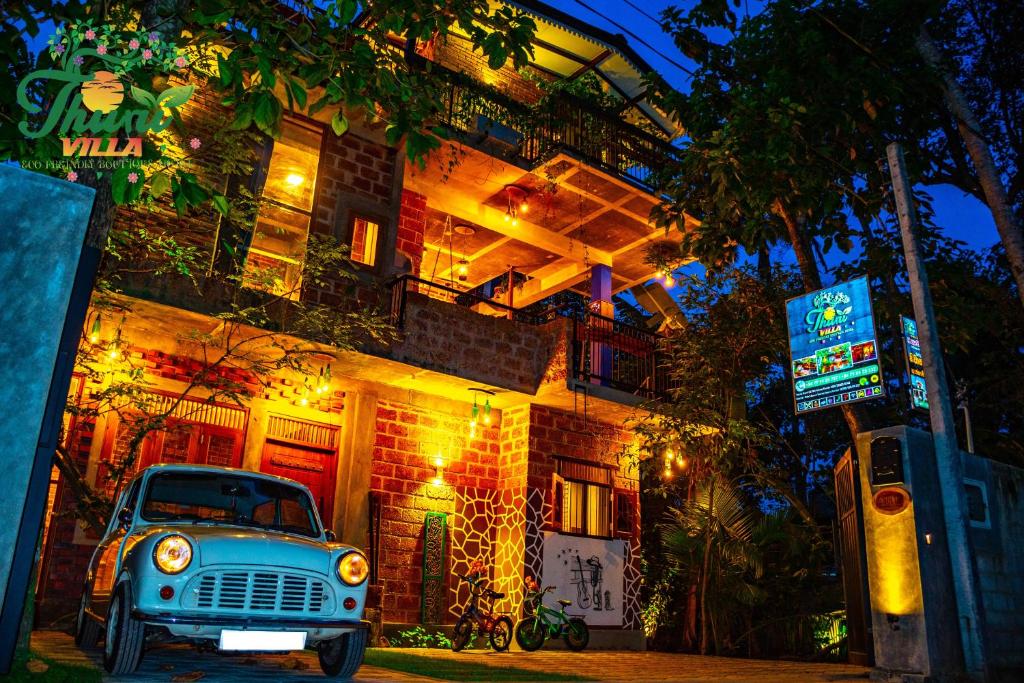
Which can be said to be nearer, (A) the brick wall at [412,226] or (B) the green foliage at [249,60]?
(B) the green foliage at [249,60]

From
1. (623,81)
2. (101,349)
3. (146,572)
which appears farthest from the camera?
(623,81)

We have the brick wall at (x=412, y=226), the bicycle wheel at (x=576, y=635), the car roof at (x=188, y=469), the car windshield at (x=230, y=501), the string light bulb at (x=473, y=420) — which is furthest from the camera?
the brick wall at (x=412, y=226)

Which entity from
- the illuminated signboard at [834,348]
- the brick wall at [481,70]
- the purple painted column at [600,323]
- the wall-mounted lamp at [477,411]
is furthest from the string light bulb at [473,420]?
the brick wall at [481,70]

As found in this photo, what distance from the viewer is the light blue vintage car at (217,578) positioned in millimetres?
5258

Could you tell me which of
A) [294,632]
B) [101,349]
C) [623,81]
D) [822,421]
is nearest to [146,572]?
[294,632]

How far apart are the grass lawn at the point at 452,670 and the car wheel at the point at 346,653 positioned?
90 cm

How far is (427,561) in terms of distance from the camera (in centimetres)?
1234

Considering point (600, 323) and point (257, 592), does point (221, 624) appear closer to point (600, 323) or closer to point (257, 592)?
point (257, 592)

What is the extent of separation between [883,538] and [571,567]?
21.7 feet

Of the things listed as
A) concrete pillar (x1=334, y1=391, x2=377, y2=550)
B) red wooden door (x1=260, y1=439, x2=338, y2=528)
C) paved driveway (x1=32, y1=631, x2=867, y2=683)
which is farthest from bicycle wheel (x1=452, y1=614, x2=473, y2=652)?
red wooden door (x1=260, y1=439, x2=338, y2=528)

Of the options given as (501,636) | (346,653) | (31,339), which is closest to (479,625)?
(501,636)

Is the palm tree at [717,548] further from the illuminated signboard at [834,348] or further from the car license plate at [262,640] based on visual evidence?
the car license plate at [262,640]

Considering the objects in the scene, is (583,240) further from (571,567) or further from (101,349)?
(101,349)

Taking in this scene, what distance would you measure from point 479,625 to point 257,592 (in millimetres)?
6376
